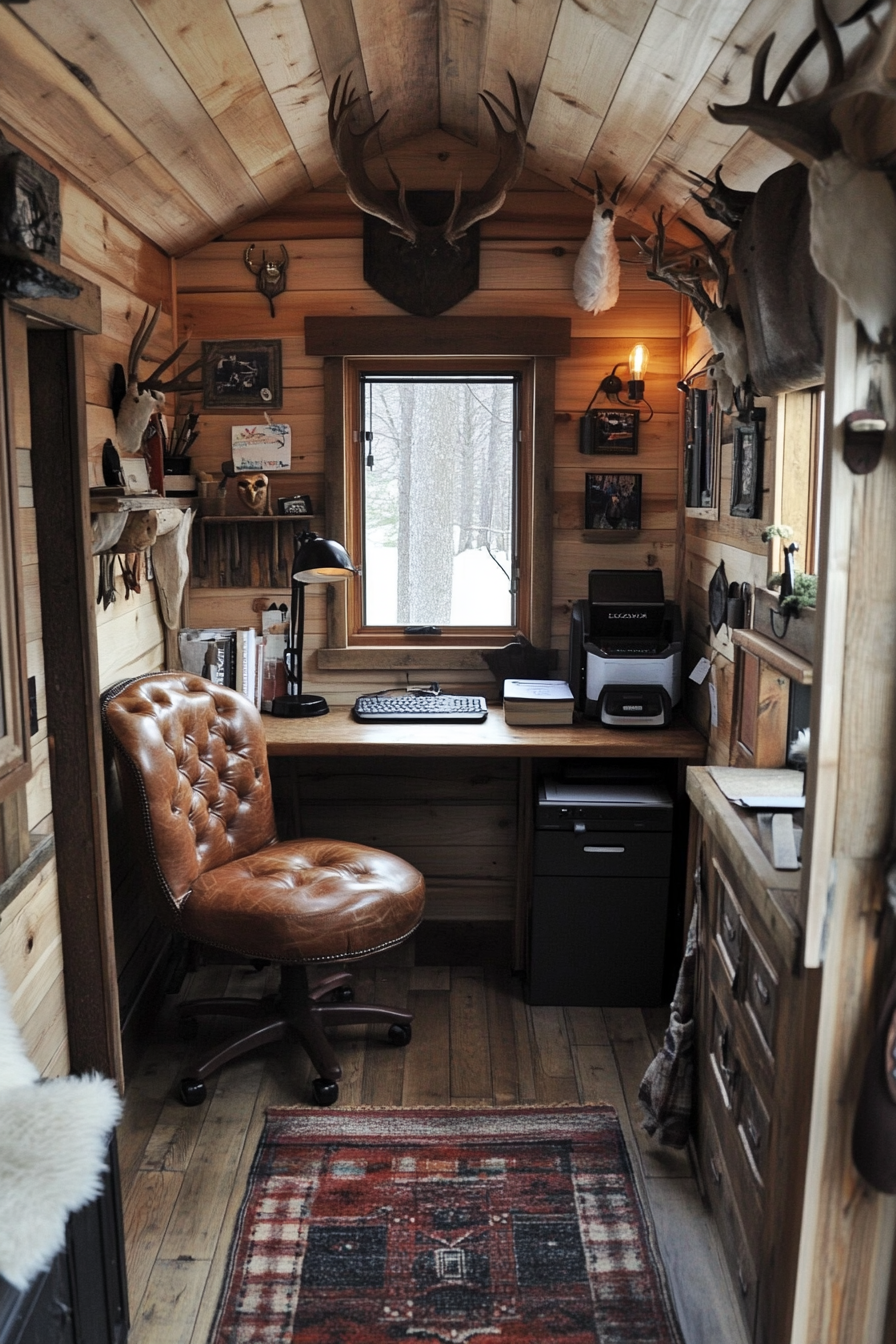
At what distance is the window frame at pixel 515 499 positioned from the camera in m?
3.74

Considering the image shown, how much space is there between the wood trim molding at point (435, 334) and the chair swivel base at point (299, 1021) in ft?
6.27

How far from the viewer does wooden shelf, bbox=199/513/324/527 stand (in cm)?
366

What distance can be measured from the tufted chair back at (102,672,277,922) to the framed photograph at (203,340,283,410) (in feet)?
3.32

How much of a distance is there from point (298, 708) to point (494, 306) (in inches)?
55.7

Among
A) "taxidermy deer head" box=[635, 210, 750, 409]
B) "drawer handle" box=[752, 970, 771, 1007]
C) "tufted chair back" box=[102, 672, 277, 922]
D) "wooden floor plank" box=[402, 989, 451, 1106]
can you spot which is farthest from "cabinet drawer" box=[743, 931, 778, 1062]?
"tufted chair back" box=[102, 672, 277, 922]

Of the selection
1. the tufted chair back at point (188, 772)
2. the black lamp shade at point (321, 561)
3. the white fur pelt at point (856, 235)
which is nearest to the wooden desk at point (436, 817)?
the tufted chair back at point (188, 772)

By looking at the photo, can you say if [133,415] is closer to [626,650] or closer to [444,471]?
[444,471]

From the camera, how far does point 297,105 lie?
2.89 m

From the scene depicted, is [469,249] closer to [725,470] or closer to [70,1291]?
[725,470]

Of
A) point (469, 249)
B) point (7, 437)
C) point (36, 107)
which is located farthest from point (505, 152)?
point (7, 437)

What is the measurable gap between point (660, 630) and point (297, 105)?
1787 millimetres

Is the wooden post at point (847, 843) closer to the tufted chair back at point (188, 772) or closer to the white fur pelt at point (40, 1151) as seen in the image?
the white fur pelt at point (40, 1151)

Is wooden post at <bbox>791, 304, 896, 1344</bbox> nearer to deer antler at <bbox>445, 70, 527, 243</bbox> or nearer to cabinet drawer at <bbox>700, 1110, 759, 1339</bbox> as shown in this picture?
cabinet drawer at <bbox>700, 1110, 759, 1339</bbox>

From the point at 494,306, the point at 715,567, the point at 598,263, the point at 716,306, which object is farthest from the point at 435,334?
the point at 716,306
